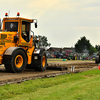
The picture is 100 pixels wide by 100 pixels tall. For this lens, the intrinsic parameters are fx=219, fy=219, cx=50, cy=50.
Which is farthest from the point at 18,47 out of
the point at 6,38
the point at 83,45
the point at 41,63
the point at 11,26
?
the point at 83,45

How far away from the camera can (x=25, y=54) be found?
1416 centimetres

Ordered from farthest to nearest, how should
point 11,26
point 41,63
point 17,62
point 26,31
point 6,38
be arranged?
point 41,63, point 26,31, point 11,26, point 17,62, point 6,38

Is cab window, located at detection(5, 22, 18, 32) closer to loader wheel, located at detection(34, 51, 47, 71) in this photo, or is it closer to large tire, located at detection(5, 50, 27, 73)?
large tire, located at detection(5, 50, 27, 73)

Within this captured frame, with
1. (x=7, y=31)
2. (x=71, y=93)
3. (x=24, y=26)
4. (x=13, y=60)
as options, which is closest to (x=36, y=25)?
(x=24, y=26)

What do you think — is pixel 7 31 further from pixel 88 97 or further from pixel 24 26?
pixel 88 97

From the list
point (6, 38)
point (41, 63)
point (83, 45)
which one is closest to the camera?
point (6, 38)

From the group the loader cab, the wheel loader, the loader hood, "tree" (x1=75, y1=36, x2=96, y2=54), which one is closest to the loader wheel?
the wheel loader

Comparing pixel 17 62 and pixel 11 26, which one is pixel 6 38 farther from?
pixel 17 62

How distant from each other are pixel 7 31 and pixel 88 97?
8.42 m

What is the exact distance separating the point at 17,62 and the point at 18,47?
97cm

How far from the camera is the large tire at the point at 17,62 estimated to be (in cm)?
1299

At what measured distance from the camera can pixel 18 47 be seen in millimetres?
13523

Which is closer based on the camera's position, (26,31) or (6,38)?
(6,38)

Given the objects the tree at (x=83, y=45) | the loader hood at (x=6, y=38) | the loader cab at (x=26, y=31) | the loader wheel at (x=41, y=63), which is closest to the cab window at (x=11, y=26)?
the loader hood at (x=6, y=38)
